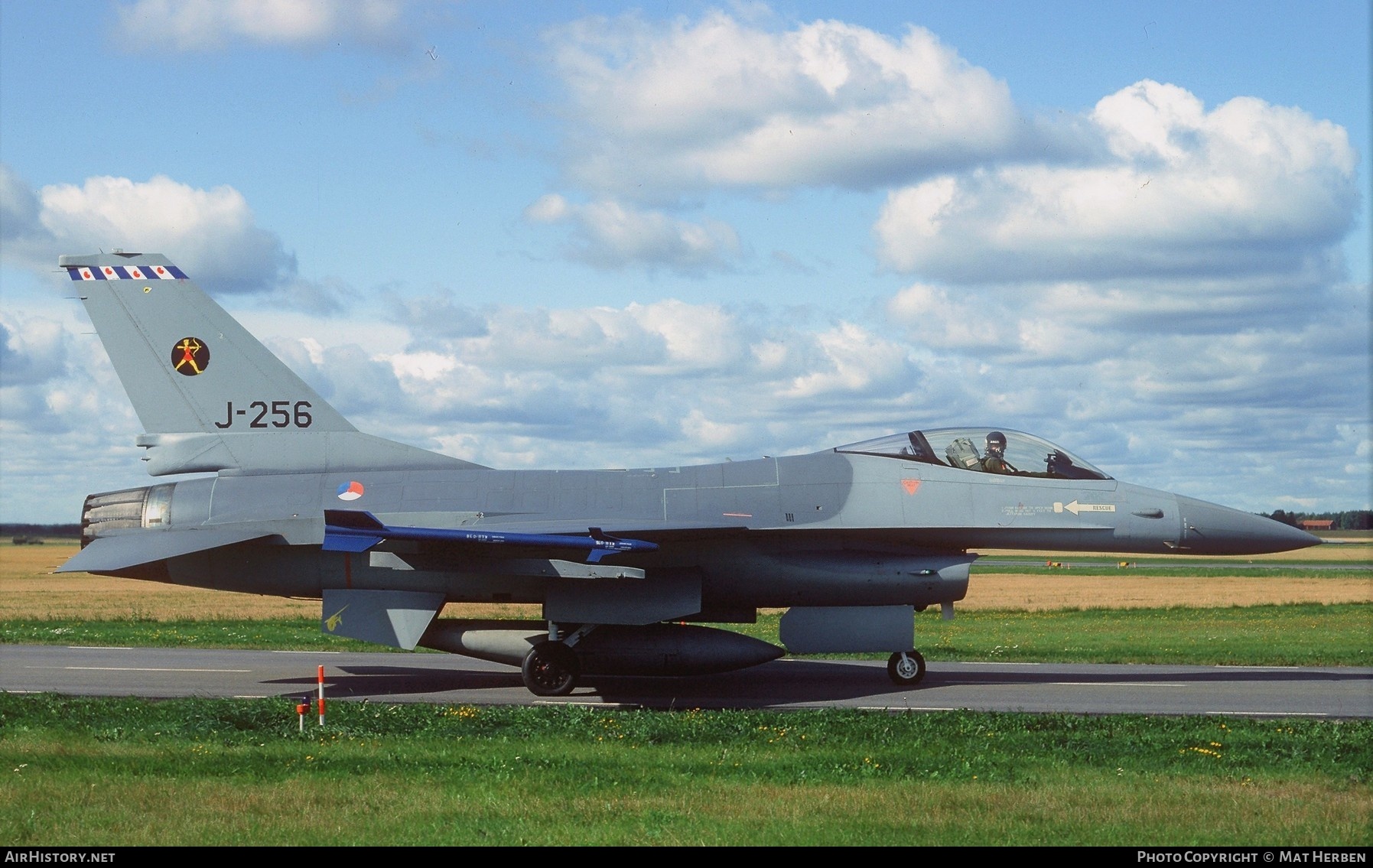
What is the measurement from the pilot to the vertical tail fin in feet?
23.4

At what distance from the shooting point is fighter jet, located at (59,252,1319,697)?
49.2ft

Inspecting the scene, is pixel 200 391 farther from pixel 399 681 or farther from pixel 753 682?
pixel 753 682

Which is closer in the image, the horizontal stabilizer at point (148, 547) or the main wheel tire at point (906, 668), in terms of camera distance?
the horizontal stabilizer at point (148, 547)

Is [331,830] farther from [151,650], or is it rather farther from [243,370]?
[151,650]

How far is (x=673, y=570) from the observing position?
594 inches

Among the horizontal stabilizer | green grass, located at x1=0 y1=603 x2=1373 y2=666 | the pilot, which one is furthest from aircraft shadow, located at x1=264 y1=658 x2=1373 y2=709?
the pilot

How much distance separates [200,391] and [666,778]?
10.0m

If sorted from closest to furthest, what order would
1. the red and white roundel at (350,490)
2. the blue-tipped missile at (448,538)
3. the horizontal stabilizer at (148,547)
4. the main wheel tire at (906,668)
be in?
the blue-tipped missile at (448,538) → the horizontal stabilizer at (148,547) → the red and white roundel at (350,490) → the main wheel tire at (906,668)

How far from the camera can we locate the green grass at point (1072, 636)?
20094mm

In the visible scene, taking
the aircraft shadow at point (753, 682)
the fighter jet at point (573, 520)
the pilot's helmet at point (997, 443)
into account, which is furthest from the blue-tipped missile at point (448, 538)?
the pilot's helmet at point (997, 443)

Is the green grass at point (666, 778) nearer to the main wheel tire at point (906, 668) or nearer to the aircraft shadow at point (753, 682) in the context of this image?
the aircraft shadow at point (753, 682)

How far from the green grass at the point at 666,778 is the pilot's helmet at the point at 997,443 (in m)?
4.29

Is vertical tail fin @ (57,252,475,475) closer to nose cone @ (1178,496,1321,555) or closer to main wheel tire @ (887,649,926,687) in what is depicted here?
main wheel tire @ (887,649,926,687)

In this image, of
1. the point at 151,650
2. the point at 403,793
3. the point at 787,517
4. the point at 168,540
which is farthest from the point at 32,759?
the point at 151,650
